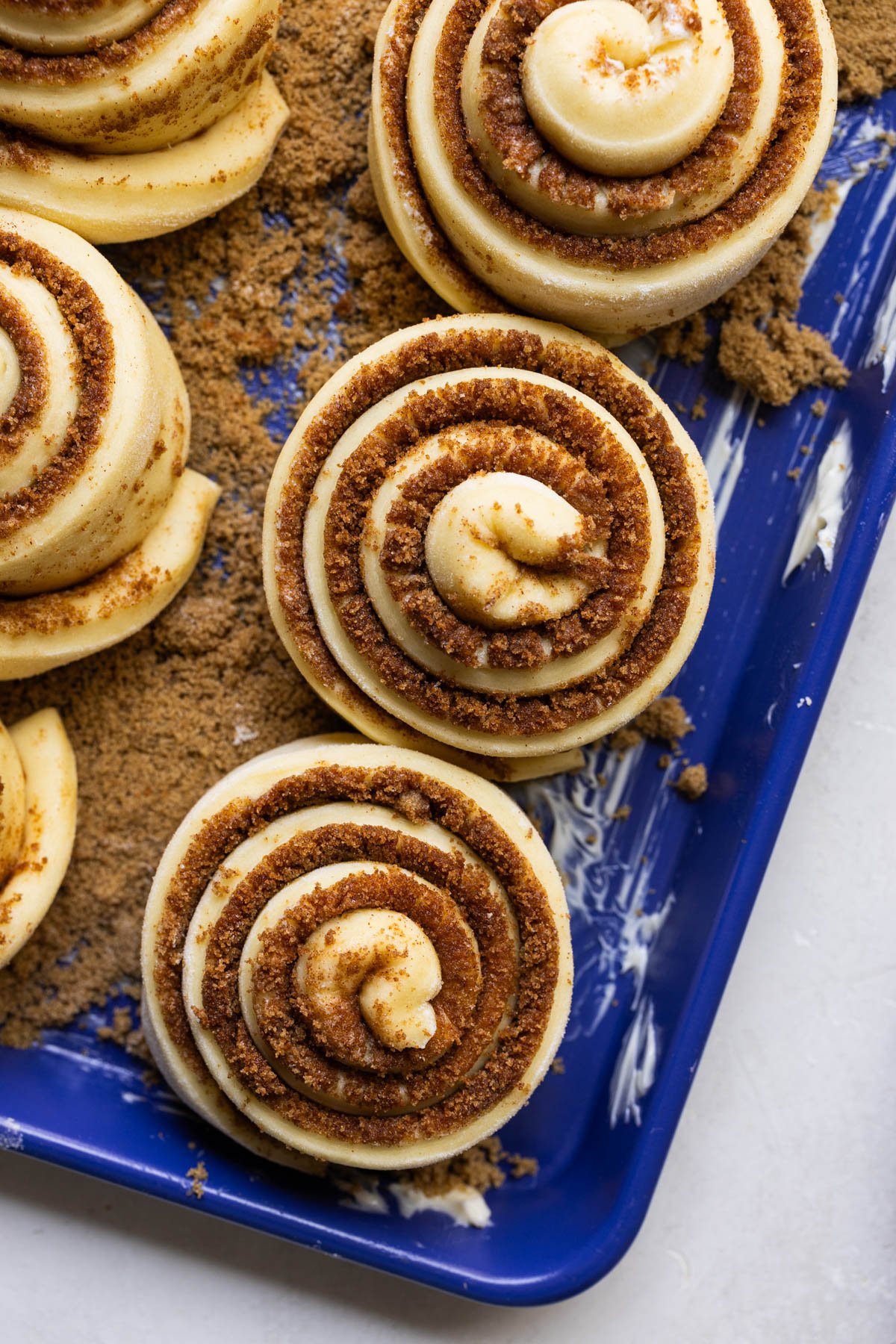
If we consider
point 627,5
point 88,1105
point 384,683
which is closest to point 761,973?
point 384,683

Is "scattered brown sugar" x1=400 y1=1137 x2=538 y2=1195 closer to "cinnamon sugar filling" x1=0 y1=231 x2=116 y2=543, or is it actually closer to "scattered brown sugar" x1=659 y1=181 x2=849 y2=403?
"cinnamon sugar filling" x1=0 y1=231 x2=116 y2=543

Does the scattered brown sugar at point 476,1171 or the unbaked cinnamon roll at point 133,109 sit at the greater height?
the unbaked cinnamon roll at point 133,109

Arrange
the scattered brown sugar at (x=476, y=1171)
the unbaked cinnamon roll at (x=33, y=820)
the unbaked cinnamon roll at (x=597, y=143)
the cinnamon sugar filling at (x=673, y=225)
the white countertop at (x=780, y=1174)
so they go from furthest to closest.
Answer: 1. the white countertop at (x=780, y=1174)
2. the scattered brown sugar at (x=476, y=1171)
3. the unbaked cinnamon roll at (x=33, y=820)
4. the cinnamon sugar filling at (x=673, y=225)
5. the unbaked cinnamon roll at (x=597, y=143)

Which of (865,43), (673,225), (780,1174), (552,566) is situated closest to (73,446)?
(552,566)

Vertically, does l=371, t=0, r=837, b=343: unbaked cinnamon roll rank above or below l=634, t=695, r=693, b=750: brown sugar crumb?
above

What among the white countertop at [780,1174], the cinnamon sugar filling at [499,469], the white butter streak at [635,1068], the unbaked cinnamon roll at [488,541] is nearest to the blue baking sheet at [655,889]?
the white butter streak at [635,1068]

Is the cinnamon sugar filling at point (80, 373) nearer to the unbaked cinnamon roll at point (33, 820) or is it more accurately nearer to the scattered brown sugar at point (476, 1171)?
the unbaked cinnamon roll at point (33, 820)

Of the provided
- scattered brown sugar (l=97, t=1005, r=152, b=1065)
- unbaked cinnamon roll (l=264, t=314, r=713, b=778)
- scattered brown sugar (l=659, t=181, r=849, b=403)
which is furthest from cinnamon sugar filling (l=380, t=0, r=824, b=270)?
scattered brown sugar (l=97, t=1005, r=152, b=1065)

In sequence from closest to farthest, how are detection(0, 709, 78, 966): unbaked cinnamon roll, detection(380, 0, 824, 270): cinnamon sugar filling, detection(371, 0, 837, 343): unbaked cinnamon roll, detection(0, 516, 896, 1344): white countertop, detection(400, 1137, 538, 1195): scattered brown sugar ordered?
detection(371, 0, 837, 343): unbaked cinnamon roll → detection(380, 0, 824, 270): cinnamon sugar filling → detection(0, 709, 78, 966): unbaked cinnamon roll → detection(400, 1137, 538, 1195): scattered brown sugar → detection(0, 516, 896, 1344): white countertop

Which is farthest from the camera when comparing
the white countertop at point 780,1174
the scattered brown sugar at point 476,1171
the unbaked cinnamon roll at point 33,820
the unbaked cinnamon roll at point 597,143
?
the white countertop at point 780,1174
